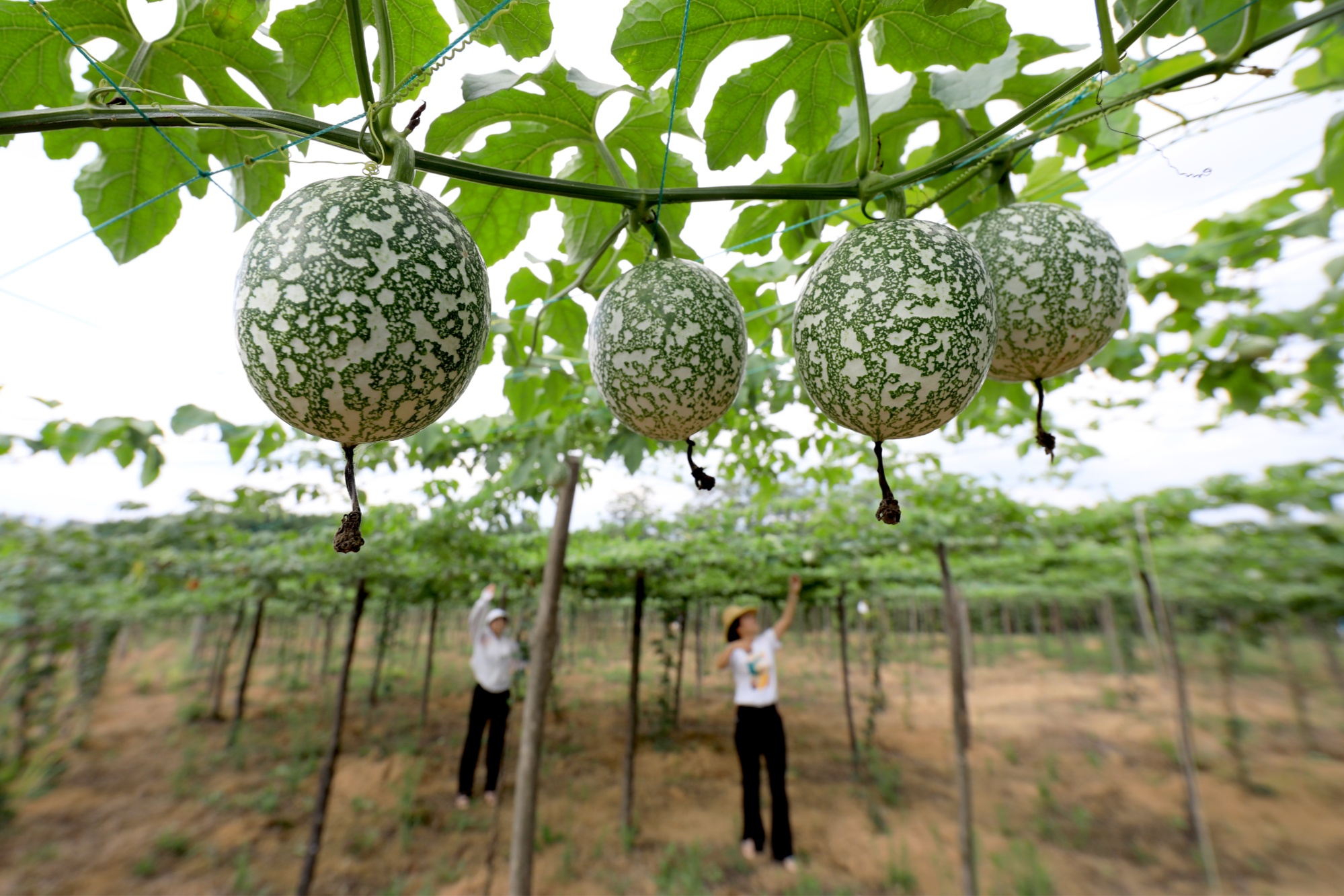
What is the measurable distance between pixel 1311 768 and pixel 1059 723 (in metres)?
4.00

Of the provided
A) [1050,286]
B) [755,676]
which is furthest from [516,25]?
[755,676]

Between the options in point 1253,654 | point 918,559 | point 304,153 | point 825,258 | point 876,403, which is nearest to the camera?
point 876,403

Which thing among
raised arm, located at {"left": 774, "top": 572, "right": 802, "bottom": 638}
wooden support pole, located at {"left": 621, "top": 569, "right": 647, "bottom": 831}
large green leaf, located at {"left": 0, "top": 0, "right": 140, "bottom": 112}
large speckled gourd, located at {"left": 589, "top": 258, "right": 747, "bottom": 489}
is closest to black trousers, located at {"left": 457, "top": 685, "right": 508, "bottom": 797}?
wooden support pole, located at {"left": 621, "top": 569, "right": 647, "bottom": 831}

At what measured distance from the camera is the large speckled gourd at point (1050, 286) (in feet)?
3.94

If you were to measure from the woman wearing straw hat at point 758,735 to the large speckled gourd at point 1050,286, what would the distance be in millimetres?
5865

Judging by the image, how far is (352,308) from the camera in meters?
0.87

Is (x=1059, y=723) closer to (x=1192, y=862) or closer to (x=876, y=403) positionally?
(x=1192, y=862)

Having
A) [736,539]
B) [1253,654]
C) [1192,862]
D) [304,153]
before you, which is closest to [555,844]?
[736,539]

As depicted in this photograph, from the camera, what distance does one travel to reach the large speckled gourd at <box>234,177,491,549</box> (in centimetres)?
87

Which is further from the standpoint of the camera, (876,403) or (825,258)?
(825,258)

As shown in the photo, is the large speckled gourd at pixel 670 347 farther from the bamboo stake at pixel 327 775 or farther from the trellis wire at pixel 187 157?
the bamboo stake at pixel 327 775

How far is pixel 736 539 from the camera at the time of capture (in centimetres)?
823

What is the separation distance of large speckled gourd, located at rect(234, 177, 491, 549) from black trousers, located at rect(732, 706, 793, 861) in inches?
253

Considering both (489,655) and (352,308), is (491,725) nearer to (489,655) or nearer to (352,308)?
(489,655)
